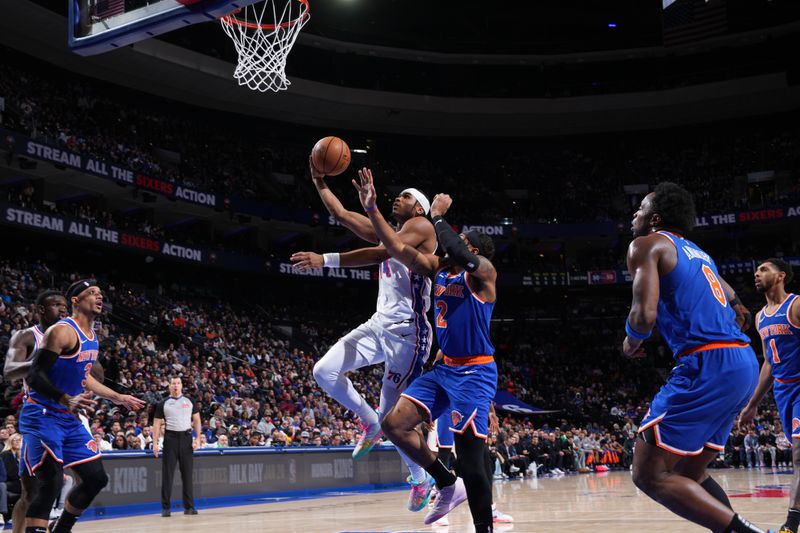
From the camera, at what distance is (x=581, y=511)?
9.10 meters

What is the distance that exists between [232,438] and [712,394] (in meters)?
13.8

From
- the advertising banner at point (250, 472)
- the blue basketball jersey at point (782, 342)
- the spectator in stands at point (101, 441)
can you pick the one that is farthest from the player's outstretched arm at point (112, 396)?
the spectator in stands at point (101, 441)

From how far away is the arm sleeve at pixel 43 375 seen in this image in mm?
5711

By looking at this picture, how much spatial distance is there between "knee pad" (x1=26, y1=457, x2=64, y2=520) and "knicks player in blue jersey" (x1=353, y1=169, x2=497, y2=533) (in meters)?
2.33

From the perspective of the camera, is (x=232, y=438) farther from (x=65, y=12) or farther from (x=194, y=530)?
(x=65, y=12)

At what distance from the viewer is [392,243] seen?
5.80 meters

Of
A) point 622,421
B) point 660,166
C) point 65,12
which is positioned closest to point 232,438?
point 65,12

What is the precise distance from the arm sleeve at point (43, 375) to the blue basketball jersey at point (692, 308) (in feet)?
13.4

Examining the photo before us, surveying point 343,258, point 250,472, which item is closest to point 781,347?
point 343,258

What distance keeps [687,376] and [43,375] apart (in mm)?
4284

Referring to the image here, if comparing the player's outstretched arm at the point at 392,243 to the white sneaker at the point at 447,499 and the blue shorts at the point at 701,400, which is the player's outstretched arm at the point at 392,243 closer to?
the white sneaker at the point at 447,499

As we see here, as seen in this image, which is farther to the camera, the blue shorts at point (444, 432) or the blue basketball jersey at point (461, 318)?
the blue shorts at point (444, 432)

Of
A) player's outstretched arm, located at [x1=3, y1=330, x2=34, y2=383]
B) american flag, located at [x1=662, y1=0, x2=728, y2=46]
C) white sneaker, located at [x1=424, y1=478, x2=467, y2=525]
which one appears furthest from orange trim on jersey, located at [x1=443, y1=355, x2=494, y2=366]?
american flag, located at [x1=662, y1=0, x2=728, y2=46]

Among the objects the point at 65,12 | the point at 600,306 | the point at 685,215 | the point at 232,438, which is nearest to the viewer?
the point at 685,215
